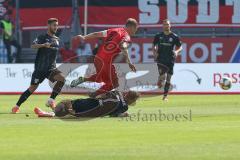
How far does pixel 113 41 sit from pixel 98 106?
5.43 ft

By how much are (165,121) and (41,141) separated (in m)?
4.30

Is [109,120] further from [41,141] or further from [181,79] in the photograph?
[181,79]

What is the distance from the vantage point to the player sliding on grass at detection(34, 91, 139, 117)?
16844mm

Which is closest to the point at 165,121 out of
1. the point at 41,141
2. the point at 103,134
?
the point at 103,134

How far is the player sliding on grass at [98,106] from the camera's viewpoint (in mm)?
16844

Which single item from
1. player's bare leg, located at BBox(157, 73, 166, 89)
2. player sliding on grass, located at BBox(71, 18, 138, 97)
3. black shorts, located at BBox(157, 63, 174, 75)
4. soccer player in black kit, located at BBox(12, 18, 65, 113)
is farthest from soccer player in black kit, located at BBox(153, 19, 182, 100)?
player sliding on grass, located at BBox(71, 18, 138, 97)

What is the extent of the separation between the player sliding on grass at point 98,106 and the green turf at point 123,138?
0.32 meters

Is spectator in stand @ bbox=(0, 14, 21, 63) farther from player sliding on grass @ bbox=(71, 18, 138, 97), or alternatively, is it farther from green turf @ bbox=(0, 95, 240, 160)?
player sliding on grass @ bbox=(71, 18, 138, 97)

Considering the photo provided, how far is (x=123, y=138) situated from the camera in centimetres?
1338

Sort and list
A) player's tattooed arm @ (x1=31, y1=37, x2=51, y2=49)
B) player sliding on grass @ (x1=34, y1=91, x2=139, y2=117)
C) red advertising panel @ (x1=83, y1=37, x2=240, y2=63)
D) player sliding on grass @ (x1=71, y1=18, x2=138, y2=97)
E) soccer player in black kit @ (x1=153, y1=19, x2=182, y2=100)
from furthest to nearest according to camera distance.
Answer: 1. red advertising panel @ (x1=83, y1=37, x2=240, y2=63)
2. soccer player in black kit @ (x1=153, y1=19, x2=182, y2=100)
3. player's tattooed arm @ (x1=31, y1=37, x2=51, y2=49)
4. player sliding on grass @ (x1=71, y1=18, x2=138, y2=97)
5. player sliding on grass @ (x1=34, y1=91, x2=139, y2=117)

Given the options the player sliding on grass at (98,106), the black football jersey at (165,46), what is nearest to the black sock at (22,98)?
the player sliding on grass at (98,106)

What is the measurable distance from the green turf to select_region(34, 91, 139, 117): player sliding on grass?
0.32 m

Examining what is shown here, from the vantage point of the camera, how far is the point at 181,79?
94.5 feet

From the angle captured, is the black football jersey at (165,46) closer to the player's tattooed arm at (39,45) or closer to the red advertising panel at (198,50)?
the player's tattooed arm at (39,45)
